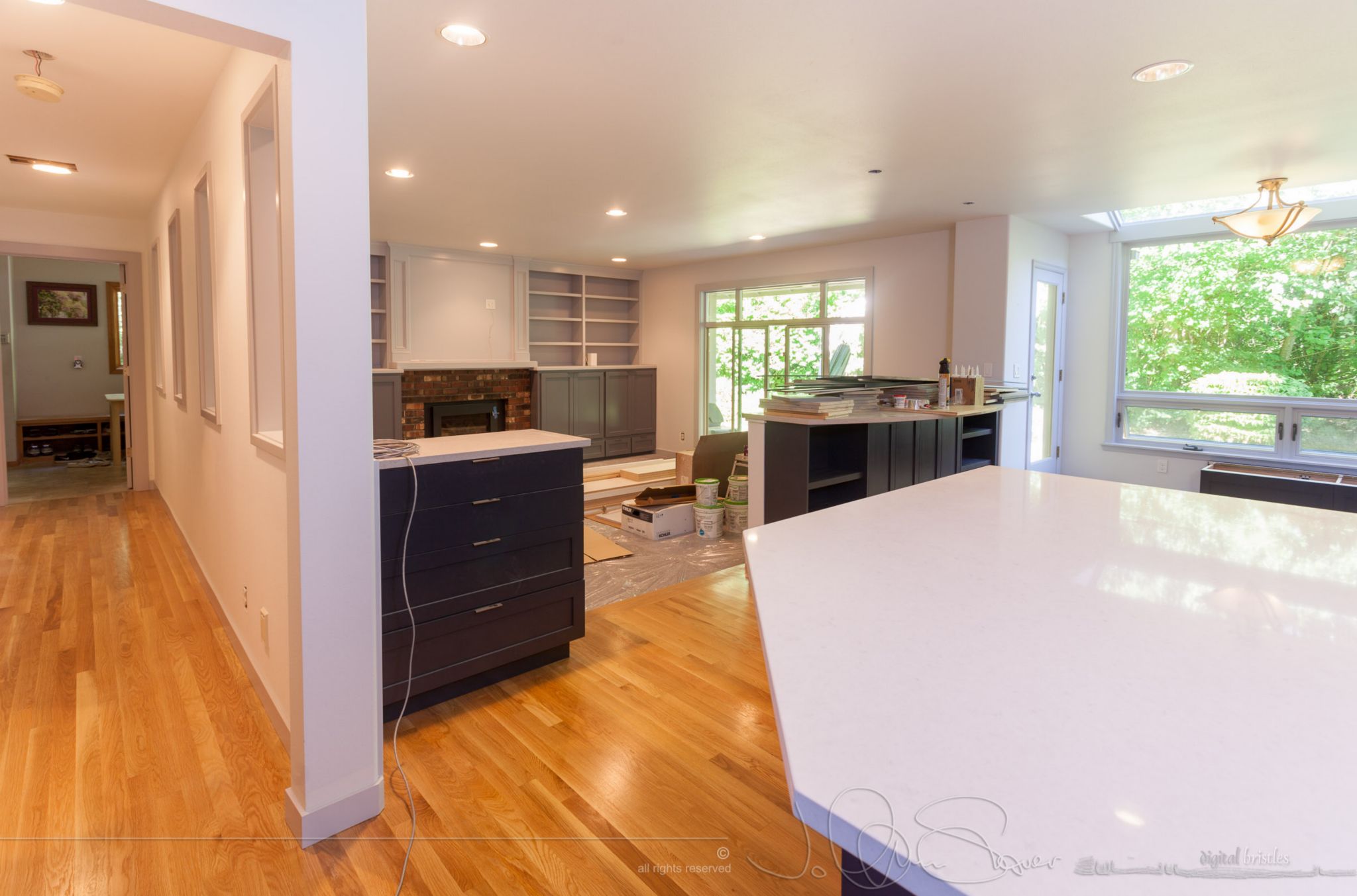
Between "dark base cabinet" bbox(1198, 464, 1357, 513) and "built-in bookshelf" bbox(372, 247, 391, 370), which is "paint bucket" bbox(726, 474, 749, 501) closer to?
"dark base cabinet" bbox(1198, 464, 1357, 513)

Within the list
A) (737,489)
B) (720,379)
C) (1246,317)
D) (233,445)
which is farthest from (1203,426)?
(233,445)

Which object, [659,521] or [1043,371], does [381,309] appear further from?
[1043,371]

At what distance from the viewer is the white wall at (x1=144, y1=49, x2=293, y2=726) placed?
232cm

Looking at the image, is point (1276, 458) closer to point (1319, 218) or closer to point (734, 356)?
point (1319, 218)

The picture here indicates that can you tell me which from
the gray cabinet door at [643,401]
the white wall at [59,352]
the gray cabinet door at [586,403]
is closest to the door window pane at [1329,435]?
the gray cabinet door at [643,401]

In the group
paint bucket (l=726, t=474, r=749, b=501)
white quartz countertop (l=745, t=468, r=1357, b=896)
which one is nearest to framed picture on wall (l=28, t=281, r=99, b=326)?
paint bucket (l=726, t=474, r=749, b=501)

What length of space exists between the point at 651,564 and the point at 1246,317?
5256 millimetres

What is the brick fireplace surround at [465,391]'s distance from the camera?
7582 mm

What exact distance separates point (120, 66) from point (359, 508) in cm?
235

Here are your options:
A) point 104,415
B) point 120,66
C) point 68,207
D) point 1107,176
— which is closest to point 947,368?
point 1107,176

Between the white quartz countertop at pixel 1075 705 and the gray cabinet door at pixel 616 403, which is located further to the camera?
the gray cabinet door at pixel 616 403

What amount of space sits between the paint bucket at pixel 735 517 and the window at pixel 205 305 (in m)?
3.16

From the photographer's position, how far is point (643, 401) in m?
9.32

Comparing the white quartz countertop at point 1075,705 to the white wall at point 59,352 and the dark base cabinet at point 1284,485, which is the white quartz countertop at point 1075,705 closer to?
the dark base cabinet at point 1284,485
